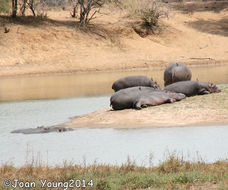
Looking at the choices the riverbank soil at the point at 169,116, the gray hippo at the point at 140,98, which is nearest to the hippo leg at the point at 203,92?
the riverbank soil at the point at 169,116

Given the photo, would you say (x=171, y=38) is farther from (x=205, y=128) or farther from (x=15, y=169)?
(x=15, y=169)

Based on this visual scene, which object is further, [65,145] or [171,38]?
[171,38]

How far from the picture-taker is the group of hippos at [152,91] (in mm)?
A: 12328

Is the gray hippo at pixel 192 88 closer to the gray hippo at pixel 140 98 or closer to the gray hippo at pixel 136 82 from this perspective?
the gray hippo at pixel 140 98

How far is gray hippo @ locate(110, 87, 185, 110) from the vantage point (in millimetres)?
12250

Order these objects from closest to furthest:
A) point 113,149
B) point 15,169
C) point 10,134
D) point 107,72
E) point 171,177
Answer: point 171,177 → point 15,169 → point 113,149 → point 10,134 → point 107,72

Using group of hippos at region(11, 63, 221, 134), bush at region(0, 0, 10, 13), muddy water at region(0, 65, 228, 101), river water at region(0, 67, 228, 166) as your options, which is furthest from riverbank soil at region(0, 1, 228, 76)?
river water at region(0, 67, 228, 166)

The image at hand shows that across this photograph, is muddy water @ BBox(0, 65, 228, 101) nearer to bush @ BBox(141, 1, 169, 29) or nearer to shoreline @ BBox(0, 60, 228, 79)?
shoreline @ BBox(0, 60, 228, 79)

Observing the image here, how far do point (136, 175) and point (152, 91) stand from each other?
6.36 m

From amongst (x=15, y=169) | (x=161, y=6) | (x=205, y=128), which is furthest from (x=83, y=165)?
(x=161, y=6)

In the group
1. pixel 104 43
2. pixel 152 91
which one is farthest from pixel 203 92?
pixel 104 43

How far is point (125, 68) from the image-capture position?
27797 mm

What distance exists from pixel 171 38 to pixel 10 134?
24866 mm

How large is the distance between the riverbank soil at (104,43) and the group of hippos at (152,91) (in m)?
13.5
